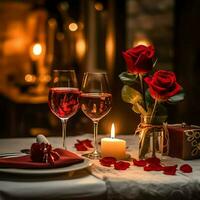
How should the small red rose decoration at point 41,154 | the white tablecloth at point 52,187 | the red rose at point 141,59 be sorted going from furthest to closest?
the red rose at point 141,59
the small red rose decoration at point 41,154
the white tablecloth at point 52,187

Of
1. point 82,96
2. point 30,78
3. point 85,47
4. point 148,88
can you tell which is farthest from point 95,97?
point 30,78

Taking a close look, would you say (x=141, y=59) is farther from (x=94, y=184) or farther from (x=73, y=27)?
(x=73, y=27)

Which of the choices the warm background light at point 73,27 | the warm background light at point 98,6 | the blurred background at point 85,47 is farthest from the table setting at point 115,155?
the warm background light at point 73,27

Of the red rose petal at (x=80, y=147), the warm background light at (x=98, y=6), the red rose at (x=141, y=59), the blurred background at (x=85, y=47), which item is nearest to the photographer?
the red rose at (x=141, y=59)

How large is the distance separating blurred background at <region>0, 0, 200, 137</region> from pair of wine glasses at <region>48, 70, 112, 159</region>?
126 centimetres

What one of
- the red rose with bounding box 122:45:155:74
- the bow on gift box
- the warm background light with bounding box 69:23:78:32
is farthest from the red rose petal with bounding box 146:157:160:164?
the warm background light with bounding box 69:23:78:32

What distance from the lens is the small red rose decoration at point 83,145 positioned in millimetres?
1392

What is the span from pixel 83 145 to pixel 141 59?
0.33 m

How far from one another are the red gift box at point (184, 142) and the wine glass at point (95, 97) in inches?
7.6

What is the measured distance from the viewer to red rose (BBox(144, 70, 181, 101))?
Result: 1.21 metres

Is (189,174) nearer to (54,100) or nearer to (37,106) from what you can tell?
(54,100)

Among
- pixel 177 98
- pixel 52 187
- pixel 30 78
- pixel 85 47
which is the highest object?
pixel 85 47

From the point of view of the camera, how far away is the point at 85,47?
5.57m

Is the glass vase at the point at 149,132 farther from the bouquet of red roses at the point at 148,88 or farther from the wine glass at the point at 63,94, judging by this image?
the wine glass at the point at 63,94
